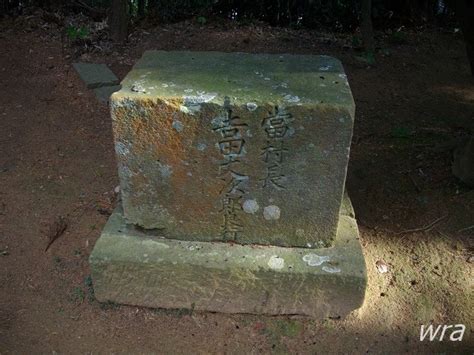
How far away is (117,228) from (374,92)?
2.83 meters

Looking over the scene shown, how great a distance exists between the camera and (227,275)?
2.29 meters

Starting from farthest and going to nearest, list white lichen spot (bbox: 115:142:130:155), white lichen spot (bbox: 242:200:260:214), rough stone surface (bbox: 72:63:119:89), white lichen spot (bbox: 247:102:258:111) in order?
1. rough stone surface (bbox: 72:63:119:89)
2. white lichen spot (bbox: 242:200:260:214)
3. white lichen spot (bbox: 115:142:130:155)
4. white lichen spot (bbox: 247:102:258:111)

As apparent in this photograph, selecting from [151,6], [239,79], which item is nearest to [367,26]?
[151,6]

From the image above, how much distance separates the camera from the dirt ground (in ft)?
7.59

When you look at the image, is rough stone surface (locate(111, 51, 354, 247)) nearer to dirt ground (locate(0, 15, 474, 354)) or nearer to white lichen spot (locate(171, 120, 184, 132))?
white lichen spot (locate(171, 120, 184, 132))

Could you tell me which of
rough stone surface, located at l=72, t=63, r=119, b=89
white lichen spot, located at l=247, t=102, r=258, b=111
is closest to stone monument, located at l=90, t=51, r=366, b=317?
white lichen spot, located at l=247, t=102, r=258, b=111

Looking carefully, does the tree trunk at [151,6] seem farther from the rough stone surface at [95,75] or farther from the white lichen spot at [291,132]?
the white lichen spot at [291,132]

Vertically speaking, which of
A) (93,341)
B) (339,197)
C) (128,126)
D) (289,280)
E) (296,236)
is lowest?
(93,341)

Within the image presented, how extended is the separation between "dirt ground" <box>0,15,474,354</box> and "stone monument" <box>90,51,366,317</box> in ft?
0.46

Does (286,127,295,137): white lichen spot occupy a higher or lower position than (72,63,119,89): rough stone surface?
higher

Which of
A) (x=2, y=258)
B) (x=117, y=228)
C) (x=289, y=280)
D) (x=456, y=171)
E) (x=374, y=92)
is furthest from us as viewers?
(x=374, y=92)

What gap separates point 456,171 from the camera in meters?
3.03

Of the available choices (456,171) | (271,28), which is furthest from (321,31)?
(456,171)

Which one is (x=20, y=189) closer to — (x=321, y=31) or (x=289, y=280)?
(x=289, y=280)
